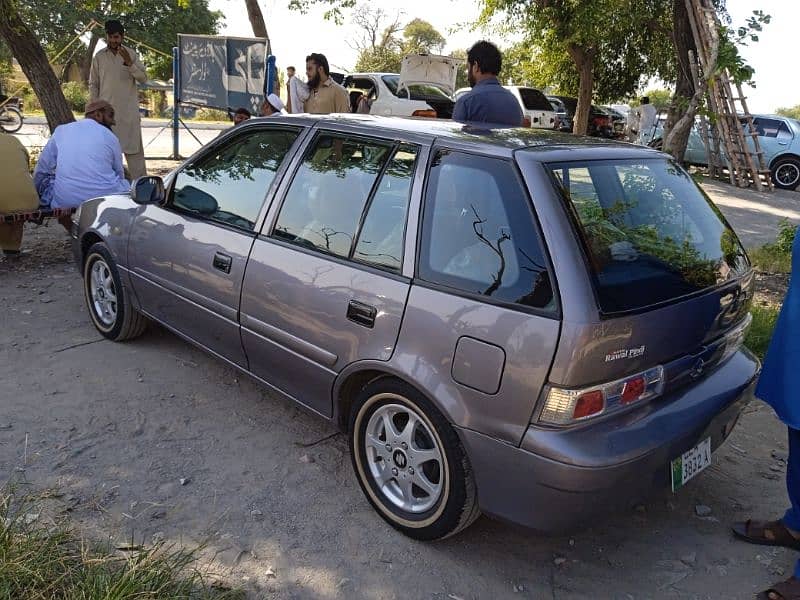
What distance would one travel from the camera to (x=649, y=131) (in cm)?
1716

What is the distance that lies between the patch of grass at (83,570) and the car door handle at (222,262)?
141 centimetres

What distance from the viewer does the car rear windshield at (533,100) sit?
18469 millimetres

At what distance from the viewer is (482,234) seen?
8.36 ft

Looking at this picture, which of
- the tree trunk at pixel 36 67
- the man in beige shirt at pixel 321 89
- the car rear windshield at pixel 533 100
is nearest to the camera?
the man in beige shirt at pixel 321 89

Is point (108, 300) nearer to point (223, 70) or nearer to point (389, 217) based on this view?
point (389, 217)

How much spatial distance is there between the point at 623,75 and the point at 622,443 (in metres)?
20.5

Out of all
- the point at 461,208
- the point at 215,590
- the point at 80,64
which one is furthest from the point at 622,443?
the point at 80,64

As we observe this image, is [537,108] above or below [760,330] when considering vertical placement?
above

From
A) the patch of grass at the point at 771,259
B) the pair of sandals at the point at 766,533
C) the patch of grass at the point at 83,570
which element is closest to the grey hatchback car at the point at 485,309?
the pair of sandals at the point at 766,533

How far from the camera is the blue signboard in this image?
1056cm

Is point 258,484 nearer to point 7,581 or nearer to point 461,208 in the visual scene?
point 7,581

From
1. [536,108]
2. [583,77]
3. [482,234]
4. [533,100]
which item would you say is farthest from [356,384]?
[533,100]

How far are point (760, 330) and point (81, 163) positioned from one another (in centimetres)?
575

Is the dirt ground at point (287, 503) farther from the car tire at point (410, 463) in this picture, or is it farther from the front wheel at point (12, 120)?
the front wheel at point (12, 120)
